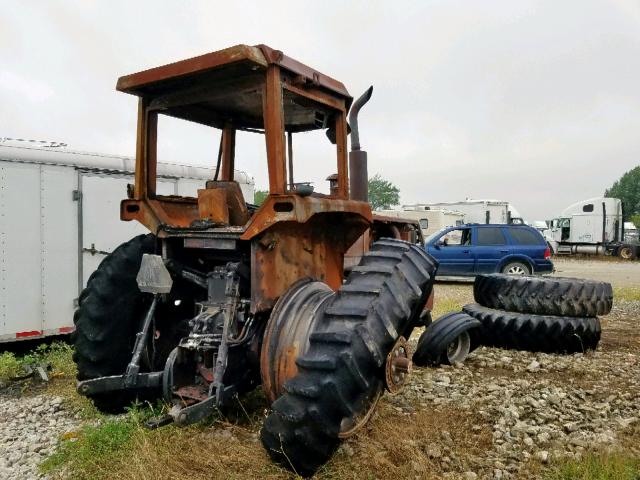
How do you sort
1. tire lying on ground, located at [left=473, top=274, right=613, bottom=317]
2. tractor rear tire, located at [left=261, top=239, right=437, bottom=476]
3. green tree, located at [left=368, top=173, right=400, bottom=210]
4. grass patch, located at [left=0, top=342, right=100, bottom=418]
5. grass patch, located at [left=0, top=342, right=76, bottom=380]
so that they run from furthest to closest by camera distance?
green tree, located at [left=368, top=173, right=400, bottom=210], tire lying on ground, located at [left=473, top=274, right=613, bottom=317], grass patch, located at [left=0, top=342, right=76, bottom=380], grass patch, located at [left=0, top=342, right=100, bottom=418], tractor rear tire, located at [left=261, top=239, right=437, bottom=476]

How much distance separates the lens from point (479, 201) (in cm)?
2783

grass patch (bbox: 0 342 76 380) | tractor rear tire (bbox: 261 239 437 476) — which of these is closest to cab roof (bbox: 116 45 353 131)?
tractor rear tire (bbox: 261 239 437 476)

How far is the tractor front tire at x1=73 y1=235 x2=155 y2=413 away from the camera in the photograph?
3803mm

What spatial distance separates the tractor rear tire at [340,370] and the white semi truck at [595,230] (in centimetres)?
2923

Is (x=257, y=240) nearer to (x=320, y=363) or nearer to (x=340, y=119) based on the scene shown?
(x=320, y=363)

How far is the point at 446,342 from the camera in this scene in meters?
5.45

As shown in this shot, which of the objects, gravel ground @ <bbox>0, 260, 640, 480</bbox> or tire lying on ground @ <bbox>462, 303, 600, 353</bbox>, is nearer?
gravel ground @ <bbox>0, 260, 640, 480</bbox>

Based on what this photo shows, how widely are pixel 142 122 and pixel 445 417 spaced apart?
10.1 ft

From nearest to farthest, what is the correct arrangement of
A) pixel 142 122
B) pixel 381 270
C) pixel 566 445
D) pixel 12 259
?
pixel 381 270 < pixel 566 445 < pixel 142 122 < pixel 12 259

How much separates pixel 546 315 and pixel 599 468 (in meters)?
3.63

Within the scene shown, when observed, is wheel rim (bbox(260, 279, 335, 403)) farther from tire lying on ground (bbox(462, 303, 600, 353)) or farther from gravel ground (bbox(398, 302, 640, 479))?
tire lying on ground (bbox(462, 303, 600, 353))

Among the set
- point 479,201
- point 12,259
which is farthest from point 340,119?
point 479,201

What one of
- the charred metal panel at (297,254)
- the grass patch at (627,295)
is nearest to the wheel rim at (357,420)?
the charred metal panel at (297,254)

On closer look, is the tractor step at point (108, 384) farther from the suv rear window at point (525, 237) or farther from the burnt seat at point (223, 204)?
the suv rear window at point (525, 237)
